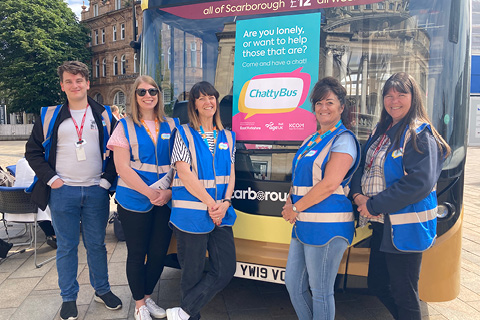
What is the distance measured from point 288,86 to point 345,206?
1002 mm

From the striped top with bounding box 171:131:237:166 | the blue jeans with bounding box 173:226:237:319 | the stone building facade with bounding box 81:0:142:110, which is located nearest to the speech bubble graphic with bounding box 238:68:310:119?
the striped top with bounding box 171:131:237:166

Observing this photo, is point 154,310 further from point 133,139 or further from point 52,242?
point 52,242

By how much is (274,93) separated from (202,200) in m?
0.95

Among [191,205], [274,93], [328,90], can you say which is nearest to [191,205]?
[191,205]

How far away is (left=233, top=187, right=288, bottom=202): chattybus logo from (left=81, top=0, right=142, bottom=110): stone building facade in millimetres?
35867

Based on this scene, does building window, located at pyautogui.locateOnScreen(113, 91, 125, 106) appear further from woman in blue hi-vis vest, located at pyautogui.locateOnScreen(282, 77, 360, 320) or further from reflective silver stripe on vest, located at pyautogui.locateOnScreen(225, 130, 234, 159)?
woman in blue hi-vis vest, located at pyautogui.locateOnScreen(282, 77, 360, 320)

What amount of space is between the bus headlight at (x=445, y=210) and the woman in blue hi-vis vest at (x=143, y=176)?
189 centimetres

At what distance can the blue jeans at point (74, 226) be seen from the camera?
9.62 feet

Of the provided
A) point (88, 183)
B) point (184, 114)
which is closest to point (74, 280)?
point (88, 183)

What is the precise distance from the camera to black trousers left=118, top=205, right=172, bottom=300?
272 centimetres

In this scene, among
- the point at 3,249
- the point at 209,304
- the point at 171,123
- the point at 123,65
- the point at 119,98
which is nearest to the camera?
the point at 171,123

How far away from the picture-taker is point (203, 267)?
2.60 meters

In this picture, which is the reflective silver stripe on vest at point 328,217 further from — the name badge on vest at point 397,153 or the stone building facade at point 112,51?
the stone building facade at point 112,51

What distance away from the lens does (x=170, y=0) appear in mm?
3088
